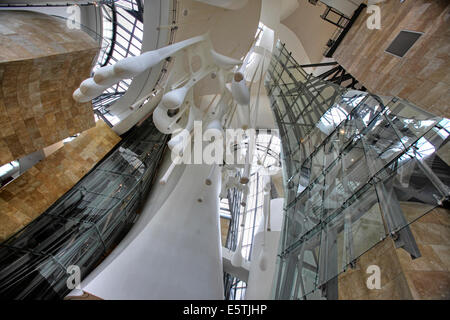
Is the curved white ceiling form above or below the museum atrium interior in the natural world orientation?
above

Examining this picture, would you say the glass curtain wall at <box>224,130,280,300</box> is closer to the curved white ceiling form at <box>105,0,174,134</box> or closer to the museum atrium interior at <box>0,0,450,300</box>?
the museum atrium interior at <box>0,0,450,300</box>

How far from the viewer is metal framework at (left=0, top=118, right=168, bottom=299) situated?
523cm

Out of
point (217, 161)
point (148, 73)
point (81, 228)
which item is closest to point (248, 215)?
point (217, 161)

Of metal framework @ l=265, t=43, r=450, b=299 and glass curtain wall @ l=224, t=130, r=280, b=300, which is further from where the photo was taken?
glass curtain wall @ l=224, t=130, r=280, b=300

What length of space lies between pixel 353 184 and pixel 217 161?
4.06 metres

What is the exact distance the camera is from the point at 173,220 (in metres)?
7.61

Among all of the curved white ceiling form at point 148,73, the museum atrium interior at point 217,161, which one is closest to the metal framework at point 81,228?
the museum atrium interior at point 217,161

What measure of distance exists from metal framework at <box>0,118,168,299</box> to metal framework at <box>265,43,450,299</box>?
5.17 m

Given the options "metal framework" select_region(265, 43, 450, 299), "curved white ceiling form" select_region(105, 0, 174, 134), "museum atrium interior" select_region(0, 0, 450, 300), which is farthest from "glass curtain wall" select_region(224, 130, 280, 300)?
"metal framework" select_region(265, 43, 450, 299)

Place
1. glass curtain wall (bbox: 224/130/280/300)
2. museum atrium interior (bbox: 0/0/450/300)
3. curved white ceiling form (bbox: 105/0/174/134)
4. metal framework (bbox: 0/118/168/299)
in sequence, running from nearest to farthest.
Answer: museum atrium interior (bbox: 0/0/450/300) → metal framework (bbox: 0/118/168/299) → curved white ceiling form (bbox: 105/0/174/134) → glass curtain wall (bbox: 224/130/280/300)

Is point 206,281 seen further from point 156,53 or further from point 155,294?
point 156,53

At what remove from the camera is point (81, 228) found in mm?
6363
